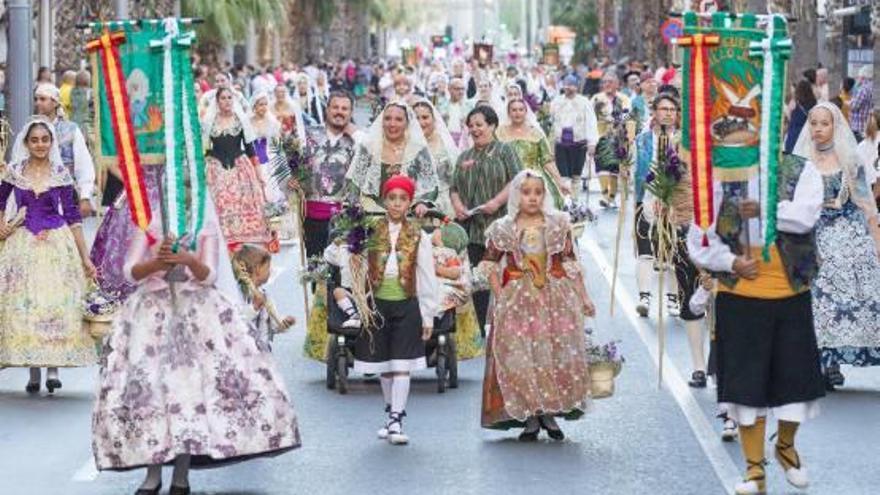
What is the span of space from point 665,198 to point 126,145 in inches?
173

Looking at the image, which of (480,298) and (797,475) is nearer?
(797,475)

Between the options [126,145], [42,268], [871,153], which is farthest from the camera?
[871,153]

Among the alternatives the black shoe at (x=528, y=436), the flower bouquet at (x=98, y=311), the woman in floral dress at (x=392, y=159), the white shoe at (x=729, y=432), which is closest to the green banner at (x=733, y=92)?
the white shoe at (x=729, y=432)

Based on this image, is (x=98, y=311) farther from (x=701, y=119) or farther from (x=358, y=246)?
(x=701, y=119)

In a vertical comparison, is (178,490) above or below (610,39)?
below

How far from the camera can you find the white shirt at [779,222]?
11.4 m

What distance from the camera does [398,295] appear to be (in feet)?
45.2

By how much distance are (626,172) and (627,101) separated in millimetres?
15717

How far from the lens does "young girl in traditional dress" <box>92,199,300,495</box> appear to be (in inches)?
435

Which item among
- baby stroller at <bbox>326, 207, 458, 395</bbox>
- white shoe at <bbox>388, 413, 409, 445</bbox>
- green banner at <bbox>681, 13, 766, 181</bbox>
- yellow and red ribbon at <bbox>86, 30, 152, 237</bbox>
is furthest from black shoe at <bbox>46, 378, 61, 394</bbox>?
green banner at <bbox>681, 13, 766, 181</bbox>

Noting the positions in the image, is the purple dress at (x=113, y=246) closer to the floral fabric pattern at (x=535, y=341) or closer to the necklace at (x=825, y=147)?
the floral fabric pattern at (x=535, y=341)

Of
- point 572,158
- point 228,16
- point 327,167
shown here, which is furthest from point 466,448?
point 228,16

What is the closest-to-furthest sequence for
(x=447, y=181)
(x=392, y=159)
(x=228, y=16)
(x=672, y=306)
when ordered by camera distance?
(x=392, y=159) < (x=447, y=181) < (x=672, y=306) < (x=228, y=16)

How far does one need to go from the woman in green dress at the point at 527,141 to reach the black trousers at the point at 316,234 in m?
1.46
